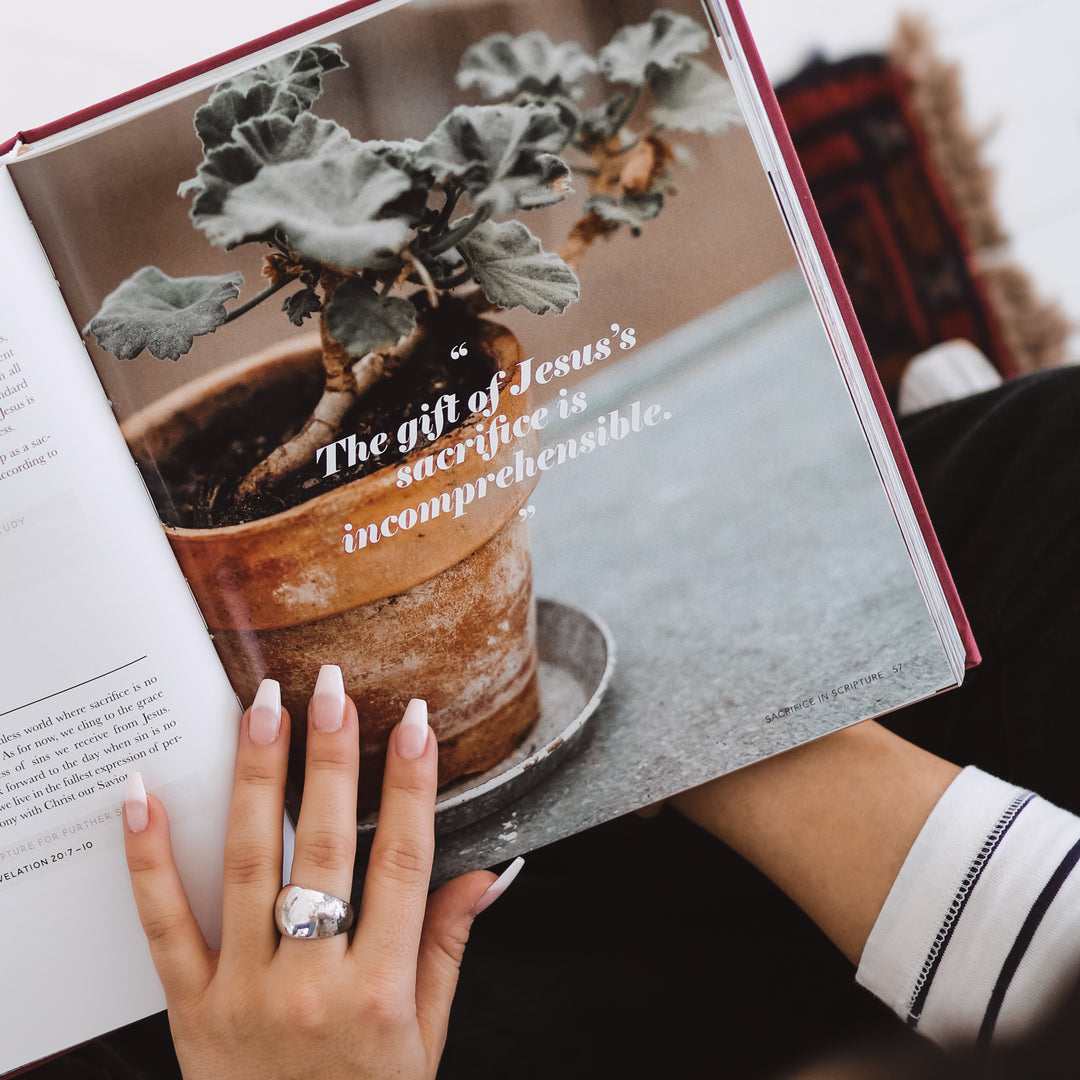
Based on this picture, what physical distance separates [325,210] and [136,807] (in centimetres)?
31

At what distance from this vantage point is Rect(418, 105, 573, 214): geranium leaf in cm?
40

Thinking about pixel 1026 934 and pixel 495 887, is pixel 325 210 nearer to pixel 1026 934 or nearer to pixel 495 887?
pixel 495 887

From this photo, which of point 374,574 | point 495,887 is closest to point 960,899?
point 495,887

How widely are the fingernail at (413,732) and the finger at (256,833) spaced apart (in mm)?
59

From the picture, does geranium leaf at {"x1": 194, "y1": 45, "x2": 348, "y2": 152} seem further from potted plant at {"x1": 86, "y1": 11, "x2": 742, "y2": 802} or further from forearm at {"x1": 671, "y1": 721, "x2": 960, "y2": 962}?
forearm at {"x1": 671, "y1": 721, "x2": 960, "y2": 962}

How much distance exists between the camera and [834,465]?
0.43 meters

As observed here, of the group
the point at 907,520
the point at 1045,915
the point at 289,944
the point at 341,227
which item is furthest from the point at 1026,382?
the point at 289,944

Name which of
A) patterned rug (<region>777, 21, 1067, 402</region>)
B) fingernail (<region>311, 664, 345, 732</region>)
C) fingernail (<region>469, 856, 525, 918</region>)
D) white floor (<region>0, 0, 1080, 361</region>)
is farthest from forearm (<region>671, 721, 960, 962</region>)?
white floor (<region>0, 0, 1080, 361</region>)

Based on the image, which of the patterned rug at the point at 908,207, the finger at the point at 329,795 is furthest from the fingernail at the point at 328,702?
the patterned rug at the point at 908,207

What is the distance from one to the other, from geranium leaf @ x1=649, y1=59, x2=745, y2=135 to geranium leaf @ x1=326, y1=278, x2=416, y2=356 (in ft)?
0.52

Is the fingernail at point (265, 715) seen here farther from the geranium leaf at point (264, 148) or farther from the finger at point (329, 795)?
the geranium leaf at point (264, 148)

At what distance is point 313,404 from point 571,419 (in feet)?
0.42

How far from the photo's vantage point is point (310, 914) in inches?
15.3

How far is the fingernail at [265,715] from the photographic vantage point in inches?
16.2
